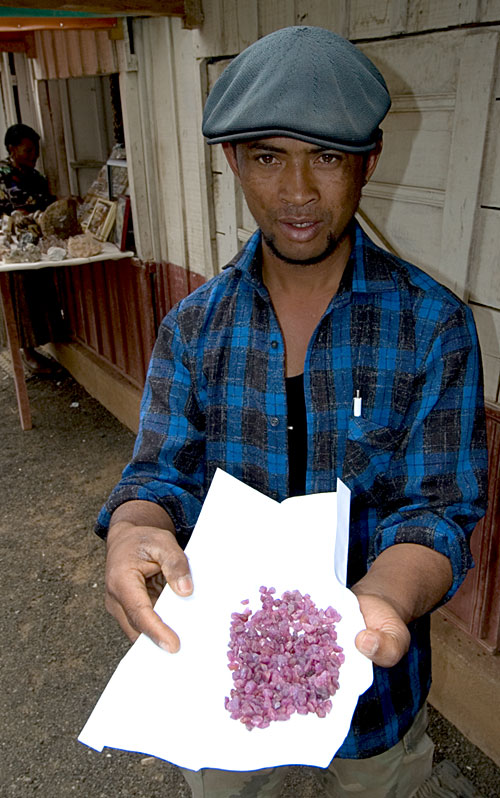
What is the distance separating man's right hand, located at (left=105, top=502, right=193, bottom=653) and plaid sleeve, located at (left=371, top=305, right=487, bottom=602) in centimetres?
44

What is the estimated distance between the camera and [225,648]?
1328 millimetres

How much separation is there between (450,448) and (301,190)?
0.60 metres

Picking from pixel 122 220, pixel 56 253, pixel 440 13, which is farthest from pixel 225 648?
pixel 56 253

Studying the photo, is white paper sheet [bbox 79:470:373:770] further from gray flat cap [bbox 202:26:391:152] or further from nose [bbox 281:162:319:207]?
gray flat cap [bbox 202:26:391:152]

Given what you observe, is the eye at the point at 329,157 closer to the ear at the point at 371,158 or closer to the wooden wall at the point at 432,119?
the ear at the point at 371,158

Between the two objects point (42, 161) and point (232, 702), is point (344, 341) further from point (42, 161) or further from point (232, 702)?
point (42, 161)

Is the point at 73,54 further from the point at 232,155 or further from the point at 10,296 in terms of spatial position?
the point at 232,155

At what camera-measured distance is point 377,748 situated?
59.8 inches

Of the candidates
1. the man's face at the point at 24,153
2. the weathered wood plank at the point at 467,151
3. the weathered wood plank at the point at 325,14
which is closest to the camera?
the weathered wood plank at the point at 467,151

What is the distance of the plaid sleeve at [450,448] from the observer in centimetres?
134

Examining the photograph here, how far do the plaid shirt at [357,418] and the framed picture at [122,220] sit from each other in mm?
3055

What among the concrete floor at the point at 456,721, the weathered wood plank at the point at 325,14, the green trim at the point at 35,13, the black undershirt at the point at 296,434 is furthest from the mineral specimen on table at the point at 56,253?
the black undershirt at the point at 296,434

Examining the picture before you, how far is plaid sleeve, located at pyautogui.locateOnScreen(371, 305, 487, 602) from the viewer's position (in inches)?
52.7

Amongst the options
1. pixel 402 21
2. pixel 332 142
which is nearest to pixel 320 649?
pixel 332 142
